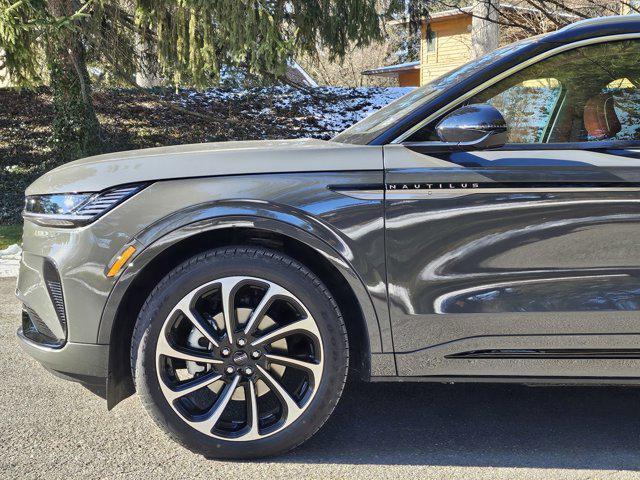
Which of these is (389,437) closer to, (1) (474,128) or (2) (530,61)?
(1) (474,128)

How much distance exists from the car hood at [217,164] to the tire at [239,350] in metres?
0.36

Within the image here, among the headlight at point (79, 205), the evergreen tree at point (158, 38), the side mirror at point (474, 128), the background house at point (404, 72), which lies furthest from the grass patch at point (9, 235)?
the background house at point (404, 72)

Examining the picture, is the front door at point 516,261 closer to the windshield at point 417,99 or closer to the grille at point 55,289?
the windshield at point 417,99

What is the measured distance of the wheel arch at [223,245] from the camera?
9.62 ft

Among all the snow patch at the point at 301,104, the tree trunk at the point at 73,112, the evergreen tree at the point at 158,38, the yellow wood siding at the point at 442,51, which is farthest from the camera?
the yellow wood siding at the point at 442,51

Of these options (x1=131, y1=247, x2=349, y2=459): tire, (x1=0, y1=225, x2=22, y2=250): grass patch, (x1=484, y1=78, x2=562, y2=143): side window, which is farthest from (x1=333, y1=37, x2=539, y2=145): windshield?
(x1=0, y1=225, x2=22, y2=250): grass patch

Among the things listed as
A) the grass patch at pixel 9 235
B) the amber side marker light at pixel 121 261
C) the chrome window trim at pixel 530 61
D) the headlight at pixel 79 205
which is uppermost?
the chrome window trim at pixel 530 61

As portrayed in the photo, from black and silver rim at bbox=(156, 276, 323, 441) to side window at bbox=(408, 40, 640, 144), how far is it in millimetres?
977

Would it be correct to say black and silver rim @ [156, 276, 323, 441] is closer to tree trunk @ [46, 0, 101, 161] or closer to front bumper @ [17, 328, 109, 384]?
front bumper @ [17, 328, 109, 384]

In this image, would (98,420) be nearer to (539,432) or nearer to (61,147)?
(539,432)

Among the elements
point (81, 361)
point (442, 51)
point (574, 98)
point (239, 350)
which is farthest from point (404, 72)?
point (81, 361)

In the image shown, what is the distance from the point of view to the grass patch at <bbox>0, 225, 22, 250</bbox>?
8896 millimetres

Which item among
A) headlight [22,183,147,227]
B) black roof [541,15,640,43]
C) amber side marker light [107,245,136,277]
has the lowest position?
amber side marker light [107,245,136,277]

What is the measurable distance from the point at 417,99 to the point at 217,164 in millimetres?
1001
